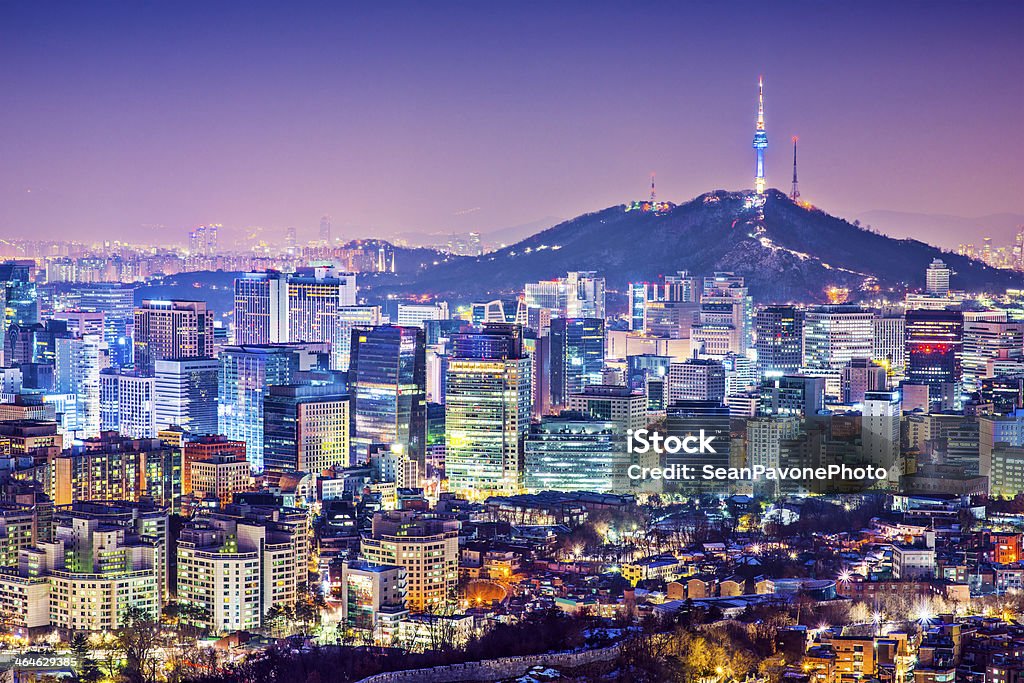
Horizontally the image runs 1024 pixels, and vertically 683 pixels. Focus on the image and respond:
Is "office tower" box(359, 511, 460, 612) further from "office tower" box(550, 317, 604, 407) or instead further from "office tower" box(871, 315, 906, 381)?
"office tower" box(871, 315, 906, 381)

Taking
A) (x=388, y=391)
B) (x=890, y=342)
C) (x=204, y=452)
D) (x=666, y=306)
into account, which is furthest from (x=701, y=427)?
(x=666, y=306)

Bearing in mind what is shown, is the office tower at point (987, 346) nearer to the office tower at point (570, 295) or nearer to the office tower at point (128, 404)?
the office tower at point (570, 295)

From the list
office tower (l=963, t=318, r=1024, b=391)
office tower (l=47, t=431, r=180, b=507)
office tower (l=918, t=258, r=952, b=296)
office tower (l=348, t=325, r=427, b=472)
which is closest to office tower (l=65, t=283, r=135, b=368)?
office tower (l=348, t=325, r=427, b=472)

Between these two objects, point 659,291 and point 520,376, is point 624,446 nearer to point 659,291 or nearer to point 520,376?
point 520,376

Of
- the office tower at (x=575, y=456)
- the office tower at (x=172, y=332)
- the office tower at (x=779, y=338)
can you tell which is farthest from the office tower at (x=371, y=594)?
the office tower at (x=779, y=338)

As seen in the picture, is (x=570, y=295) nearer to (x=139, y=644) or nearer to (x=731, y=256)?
(x=731, y=256)
